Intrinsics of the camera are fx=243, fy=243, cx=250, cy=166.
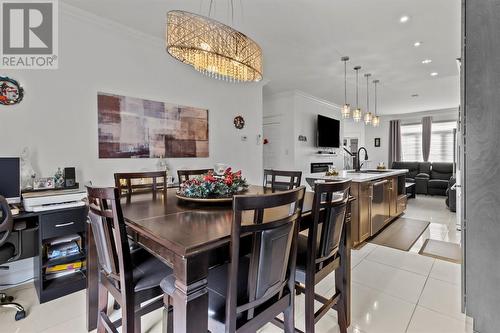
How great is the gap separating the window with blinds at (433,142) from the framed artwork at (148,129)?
8.05m

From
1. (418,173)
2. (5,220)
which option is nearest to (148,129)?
(5,220)

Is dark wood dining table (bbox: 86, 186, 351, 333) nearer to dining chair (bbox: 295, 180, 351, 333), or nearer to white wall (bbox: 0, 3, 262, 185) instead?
dining chair (bbox: 295, 180, 351, 333)

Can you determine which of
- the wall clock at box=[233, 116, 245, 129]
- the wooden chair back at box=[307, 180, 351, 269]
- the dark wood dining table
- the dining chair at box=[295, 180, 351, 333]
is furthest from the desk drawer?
the wall clock at box=[233, 116, 245, 129]

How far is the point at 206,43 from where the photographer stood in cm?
174

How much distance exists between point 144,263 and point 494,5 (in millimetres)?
2086

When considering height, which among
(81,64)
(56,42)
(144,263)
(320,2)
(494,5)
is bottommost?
(144,263)

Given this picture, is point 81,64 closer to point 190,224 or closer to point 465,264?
point 190,224

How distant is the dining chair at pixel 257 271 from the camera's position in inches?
37.9

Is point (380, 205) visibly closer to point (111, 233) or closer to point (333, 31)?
point (333, 31)

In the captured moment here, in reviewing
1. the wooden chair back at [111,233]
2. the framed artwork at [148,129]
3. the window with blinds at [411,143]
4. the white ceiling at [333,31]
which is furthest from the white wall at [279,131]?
the window with blinds at [411,143]

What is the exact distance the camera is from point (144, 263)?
1.43 meters

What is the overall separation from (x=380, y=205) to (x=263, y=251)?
10.7ft

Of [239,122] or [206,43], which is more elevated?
[206,43]

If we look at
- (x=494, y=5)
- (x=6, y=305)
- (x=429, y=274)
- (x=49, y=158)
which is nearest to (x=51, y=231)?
(x=6, y=305)
